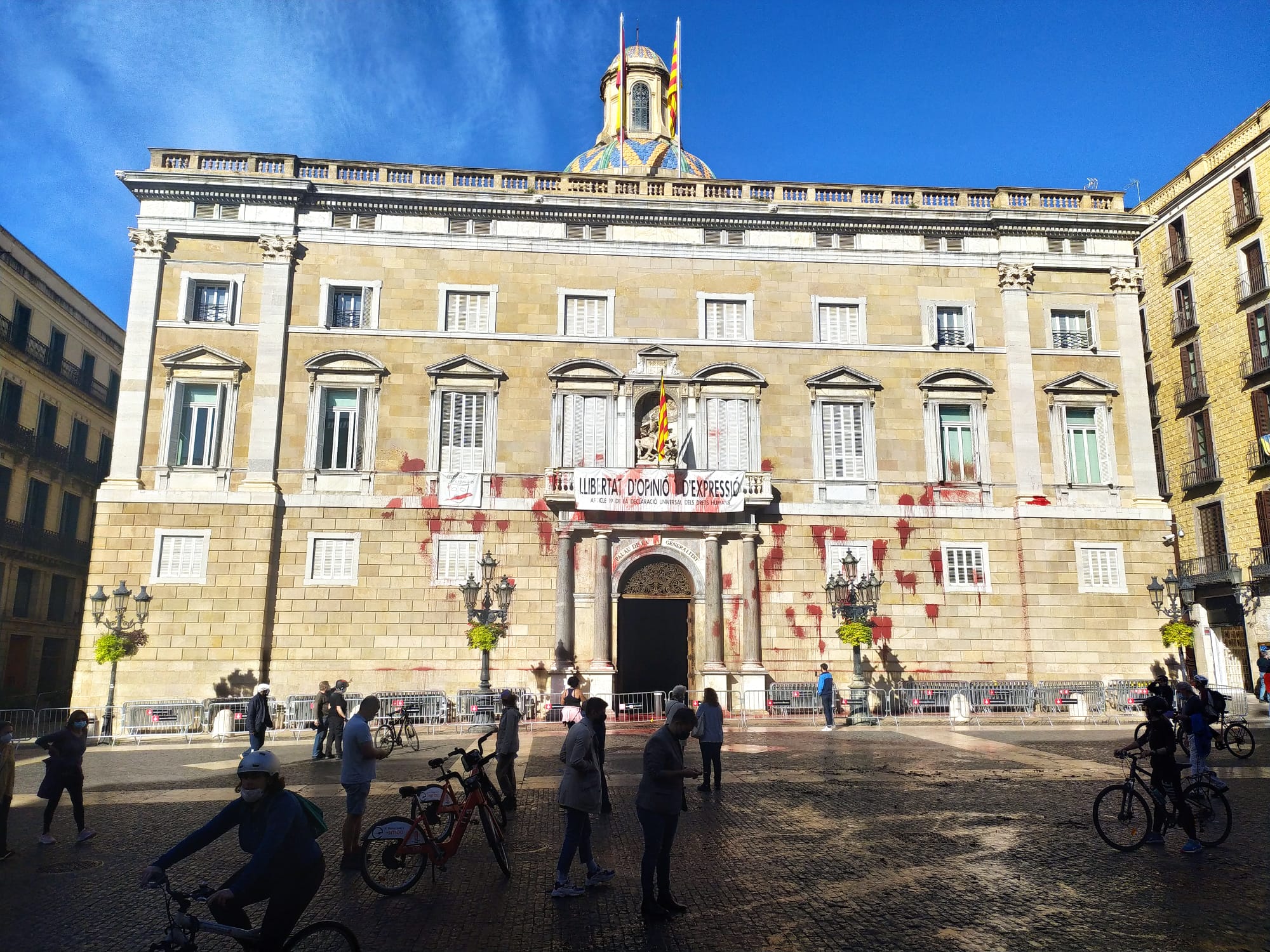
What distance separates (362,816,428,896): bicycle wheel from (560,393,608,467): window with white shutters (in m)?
20.7

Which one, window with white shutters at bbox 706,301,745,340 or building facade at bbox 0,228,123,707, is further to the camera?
building facade at bbox 0,228,123,707

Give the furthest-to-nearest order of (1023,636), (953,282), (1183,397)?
(1183,397) < (953,282) < (1023,636)

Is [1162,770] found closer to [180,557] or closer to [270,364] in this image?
[180,557]

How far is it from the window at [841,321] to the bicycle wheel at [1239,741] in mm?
16803

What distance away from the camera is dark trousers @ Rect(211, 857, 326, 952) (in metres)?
5.56

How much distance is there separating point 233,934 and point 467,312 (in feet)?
88.0

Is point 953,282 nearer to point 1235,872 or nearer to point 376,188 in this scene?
point 376,188

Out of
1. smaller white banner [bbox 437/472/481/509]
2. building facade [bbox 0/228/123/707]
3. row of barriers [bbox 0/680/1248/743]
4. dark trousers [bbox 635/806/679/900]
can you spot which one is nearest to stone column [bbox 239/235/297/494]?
smaller white banner [bbox 437/472/481/509]

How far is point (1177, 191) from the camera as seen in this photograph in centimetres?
3822

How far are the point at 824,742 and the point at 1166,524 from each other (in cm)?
1687

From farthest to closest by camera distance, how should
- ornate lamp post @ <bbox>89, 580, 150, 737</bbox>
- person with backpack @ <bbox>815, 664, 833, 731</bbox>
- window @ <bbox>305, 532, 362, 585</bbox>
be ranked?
window @ <bbox>305, 532, 362, 585</bbox>
ornate lamp post @ <bbox>89, 580, 150, 737</bbox>
person with backpack @ <bbox>815, 664, 833, 731</bbox>

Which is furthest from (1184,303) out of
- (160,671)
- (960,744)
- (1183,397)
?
(160,671)

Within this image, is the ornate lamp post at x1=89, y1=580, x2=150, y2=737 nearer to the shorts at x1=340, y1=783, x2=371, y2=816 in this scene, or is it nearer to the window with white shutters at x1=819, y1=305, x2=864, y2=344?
the shorts at x1=340, y1=783, x2=371, y2=816

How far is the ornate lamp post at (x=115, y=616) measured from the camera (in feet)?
82.7
